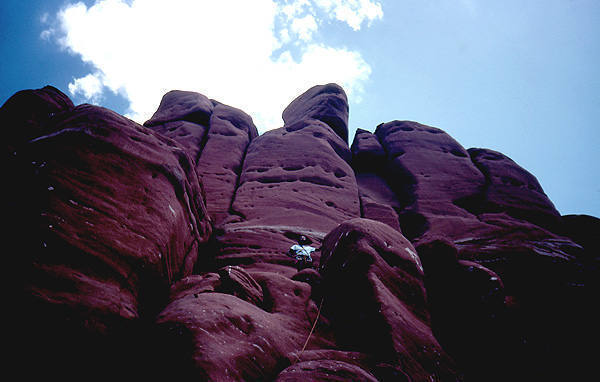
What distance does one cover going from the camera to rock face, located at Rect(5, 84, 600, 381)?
3.23 metres

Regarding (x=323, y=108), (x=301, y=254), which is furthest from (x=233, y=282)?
(x=323, y=108)

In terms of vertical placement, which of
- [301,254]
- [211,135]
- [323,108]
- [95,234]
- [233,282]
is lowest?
[233,282]

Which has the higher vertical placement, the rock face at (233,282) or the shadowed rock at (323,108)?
the shadowed rock at (323,108)

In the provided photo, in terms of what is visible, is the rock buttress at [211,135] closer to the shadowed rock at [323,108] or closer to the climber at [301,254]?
the climber at [301,254]

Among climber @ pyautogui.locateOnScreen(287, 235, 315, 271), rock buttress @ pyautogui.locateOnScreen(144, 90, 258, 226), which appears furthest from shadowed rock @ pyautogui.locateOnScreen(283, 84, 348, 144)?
climber @ pyautogui.locateOnScreen(287, 235, 315, 271)

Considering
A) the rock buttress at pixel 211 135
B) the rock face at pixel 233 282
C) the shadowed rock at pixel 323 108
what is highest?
the shadowed rock at pixel 323 108

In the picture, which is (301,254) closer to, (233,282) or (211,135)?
(233,282)

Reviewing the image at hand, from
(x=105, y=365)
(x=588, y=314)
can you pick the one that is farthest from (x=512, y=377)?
(x=105, y=365)

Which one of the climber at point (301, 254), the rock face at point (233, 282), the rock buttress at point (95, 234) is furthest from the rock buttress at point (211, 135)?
the rock buttress at point (95, 234)

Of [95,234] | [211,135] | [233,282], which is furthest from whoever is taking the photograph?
[211,135]

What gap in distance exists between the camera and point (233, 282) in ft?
15.9

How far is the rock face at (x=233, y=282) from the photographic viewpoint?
323 centimetres

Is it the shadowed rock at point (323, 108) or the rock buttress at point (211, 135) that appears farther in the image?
the shadowed rock at point (323, 108)

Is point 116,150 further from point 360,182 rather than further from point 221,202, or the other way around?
point 360,182
